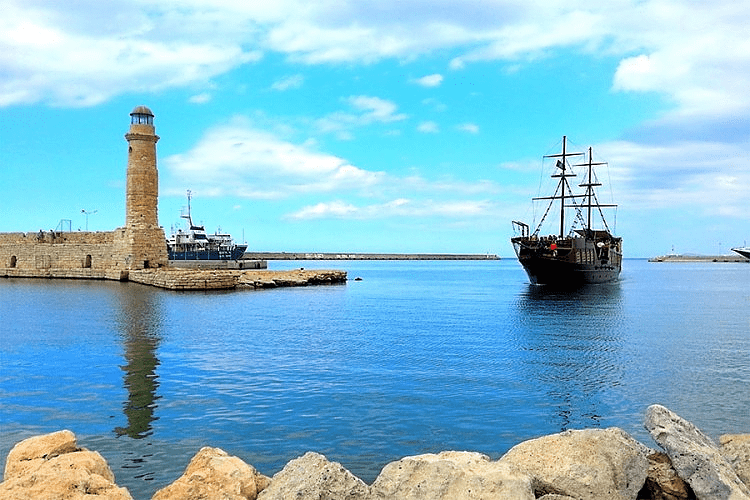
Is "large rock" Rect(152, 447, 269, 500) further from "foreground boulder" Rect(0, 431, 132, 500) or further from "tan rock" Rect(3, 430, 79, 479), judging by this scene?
"tan rock" Rect(3, 430, 79, 479)

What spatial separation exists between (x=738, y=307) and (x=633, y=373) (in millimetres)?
24807

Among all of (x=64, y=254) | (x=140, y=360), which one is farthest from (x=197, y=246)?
(x=140, y=360)

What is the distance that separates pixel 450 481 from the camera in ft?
16.6

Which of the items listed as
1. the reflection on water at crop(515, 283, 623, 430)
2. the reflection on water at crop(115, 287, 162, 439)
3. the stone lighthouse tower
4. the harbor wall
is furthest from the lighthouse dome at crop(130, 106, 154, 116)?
the reflection on water at crop(515, 283, 623, 430)

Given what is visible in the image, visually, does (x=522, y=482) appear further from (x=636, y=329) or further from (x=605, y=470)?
(x=636, y=329)

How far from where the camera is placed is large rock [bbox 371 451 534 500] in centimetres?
493

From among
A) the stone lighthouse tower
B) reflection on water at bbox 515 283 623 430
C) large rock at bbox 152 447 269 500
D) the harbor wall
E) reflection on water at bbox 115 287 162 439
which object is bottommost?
reflection on water at bbox 515 283 623 430

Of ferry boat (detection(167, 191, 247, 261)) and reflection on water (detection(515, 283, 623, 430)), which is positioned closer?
reflection on water (detection(515, 283, 623, 430))

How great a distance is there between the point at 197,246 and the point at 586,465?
244 feet

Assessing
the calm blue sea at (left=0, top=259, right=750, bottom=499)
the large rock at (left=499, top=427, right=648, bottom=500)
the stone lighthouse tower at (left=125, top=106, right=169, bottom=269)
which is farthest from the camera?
the stone lighthouse tower at (left=125, top=106, right=169, bottom=269)

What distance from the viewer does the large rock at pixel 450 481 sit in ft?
16.2

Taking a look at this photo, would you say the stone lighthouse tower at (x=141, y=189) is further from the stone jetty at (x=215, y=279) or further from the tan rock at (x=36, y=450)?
the tan rock at (x=36, y=450)

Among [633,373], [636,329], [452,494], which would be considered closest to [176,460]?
[452,494]

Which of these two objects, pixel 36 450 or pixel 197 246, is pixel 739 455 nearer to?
pixel 36 450
